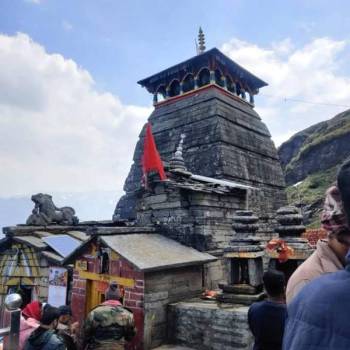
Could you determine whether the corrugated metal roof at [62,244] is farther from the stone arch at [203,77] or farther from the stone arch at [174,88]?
the stone arch at [174,88]

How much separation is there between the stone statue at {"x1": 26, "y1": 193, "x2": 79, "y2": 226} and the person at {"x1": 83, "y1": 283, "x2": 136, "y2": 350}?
924 cm

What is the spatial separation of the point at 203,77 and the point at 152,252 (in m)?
12.7

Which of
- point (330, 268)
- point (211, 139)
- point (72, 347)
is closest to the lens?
point (330, 268)

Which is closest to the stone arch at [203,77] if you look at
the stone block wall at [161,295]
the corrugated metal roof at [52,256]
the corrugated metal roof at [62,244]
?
the corrugated metal roof at [62,244]

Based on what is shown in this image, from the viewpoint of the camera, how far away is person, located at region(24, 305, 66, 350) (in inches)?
144

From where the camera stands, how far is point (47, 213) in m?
13.4

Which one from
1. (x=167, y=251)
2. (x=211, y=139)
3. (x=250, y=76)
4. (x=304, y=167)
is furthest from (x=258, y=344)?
(x=304, y=167)

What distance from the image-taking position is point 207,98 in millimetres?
16562

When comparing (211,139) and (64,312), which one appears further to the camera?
(211,139)

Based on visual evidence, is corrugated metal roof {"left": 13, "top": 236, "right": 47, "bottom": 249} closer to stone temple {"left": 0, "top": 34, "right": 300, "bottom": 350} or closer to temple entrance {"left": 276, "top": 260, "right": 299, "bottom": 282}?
stone temple {"left": 0, "top": 34, "right": 300, "bottom": 350}

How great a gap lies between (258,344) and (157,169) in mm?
6407

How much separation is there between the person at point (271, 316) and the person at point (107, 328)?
1987 millimetres

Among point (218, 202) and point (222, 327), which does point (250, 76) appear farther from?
point (222, 327)

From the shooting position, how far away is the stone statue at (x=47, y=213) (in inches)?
505
